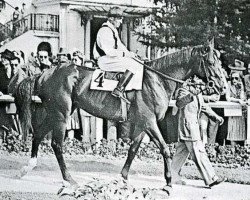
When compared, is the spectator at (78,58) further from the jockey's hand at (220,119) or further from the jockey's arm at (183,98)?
the jockey's hand at (220,119)

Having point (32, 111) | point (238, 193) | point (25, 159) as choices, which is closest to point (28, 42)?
point (32, 111)

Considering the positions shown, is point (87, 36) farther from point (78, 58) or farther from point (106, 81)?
point (106, 81)

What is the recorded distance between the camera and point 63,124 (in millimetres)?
6152

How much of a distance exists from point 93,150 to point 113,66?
0.91 meters

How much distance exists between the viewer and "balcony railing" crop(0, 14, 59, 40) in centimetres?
619

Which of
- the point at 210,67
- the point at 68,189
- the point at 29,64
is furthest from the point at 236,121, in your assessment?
the point at 29,64

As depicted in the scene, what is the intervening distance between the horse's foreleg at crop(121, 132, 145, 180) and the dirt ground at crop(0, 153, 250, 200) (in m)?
0.06

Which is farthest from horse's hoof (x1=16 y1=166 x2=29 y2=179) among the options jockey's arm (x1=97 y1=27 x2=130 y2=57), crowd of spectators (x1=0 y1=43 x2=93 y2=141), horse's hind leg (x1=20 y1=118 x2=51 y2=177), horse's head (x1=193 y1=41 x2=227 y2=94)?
horse's head (x1=193 y1=41 x2=227 y2=94)

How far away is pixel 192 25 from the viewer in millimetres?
6219

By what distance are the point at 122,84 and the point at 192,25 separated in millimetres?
883

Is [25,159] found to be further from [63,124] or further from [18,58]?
[18,58]

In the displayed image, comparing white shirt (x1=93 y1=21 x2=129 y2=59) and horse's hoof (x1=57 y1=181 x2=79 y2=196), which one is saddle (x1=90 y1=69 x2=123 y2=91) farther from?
horse's hoof (x1=57 y1=181 x2=79 y2=196)

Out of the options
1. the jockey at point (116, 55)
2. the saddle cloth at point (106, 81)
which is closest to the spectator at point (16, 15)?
the jockey at point (116, 55)

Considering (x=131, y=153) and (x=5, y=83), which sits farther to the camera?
(x=5, y=83)
